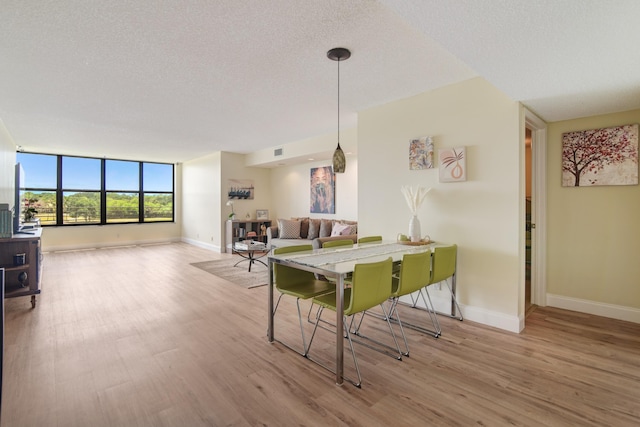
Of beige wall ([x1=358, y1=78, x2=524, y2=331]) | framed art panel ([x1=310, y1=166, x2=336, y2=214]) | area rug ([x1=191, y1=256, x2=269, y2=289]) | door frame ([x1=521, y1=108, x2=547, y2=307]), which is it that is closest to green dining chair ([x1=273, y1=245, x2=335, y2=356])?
beige wall ([x1=358, y1=78, x2=524, y2=331])

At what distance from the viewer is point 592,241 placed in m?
3.57

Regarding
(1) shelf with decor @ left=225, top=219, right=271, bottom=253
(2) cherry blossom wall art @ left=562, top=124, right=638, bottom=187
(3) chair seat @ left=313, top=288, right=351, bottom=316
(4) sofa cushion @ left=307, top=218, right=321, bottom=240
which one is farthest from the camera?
(1) shelf with decor @ left=225, top=219, right=271, bottom=253

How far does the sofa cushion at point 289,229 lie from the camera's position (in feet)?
23.0

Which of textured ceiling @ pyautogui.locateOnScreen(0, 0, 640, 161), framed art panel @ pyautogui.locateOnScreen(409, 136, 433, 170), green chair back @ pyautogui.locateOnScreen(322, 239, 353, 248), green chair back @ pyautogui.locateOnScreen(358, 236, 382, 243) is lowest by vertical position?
green chair back @ pyautogui.locateOnScreen(322, 239, 353, 248)

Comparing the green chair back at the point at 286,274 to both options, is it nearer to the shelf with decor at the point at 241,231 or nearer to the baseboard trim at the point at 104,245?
the shelf with decor at the point at 241,231

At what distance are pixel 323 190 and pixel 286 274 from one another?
449 centimetres

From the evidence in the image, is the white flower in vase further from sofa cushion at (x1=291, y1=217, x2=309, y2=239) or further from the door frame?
sofa cushion at (x1=291, y1=217, x2=309, y2=239)

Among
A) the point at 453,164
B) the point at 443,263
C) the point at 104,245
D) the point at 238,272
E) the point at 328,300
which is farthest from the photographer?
the point at 104,245

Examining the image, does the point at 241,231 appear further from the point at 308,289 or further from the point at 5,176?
the point at 308,289

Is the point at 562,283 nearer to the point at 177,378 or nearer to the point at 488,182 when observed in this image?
the point at 488,182

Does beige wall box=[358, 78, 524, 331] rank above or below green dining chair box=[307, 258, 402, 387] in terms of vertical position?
above

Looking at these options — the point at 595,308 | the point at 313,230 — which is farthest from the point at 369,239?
the point at 313,230

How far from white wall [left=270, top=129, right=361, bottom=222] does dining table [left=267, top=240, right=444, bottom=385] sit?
274 cm

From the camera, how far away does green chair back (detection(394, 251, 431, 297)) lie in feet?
8.71
